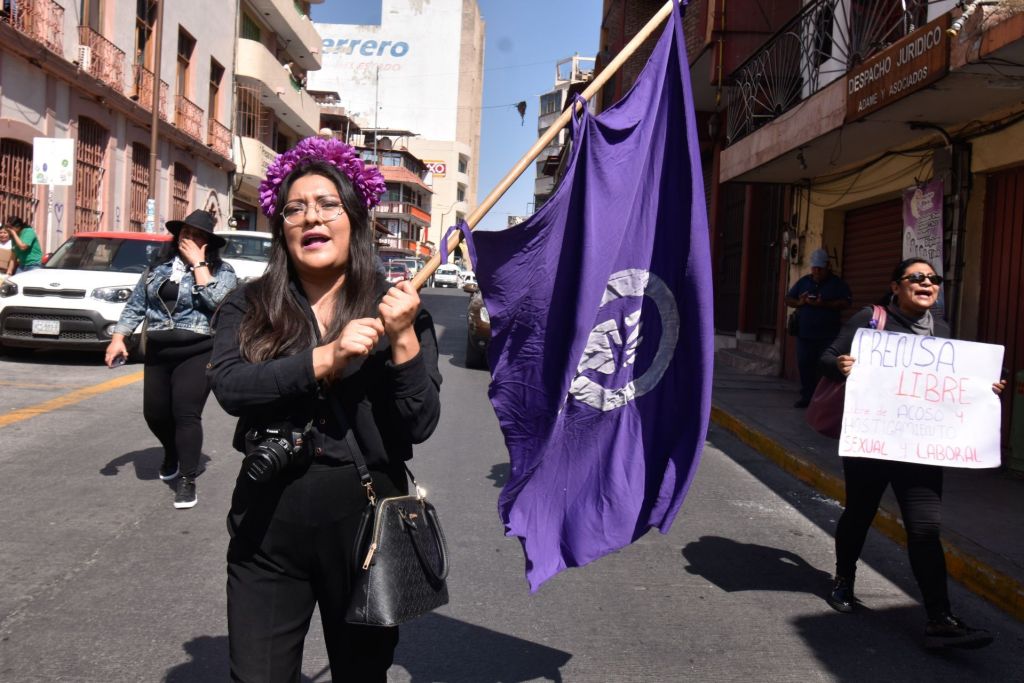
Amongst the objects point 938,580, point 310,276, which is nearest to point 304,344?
point 310,276

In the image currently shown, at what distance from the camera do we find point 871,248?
1254cm

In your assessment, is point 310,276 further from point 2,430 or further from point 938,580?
point 2,430

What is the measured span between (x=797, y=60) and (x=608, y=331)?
412 inches

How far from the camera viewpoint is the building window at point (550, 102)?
3179 inches

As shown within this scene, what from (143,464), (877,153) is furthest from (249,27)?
(143,464)

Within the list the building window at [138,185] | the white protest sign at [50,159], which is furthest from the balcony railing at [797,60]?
the building window at [138,185]

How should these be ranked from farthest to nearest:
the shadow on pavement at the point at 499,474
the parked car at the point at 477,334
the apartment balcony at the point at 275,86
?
the apartment balcony at the point at 275,86 < the parked car at the point at 477,334 < the shadow on pavement at the point at 499,474

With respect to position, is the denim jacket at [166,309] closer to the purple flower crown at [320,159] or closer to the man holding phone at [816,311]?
the purple flower crown at [320,159]

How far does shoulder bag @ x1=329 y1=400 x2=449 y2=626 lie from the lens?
7.66ft

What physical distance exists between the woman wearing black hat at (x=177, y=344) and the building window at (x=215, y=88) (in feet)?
88.4

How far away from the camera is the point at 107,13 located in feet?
74.3

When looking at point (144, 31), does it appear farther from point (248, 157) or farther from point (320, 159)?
point (320, 159)

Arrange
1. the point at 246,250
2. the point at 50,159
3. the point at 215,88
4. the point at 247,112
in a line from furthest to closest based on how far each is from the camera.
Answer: the point at 247,112
the point at 215,88
the point at 50,159
the point at 246,250

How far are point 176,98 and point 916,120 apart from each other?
23161 millimetres
